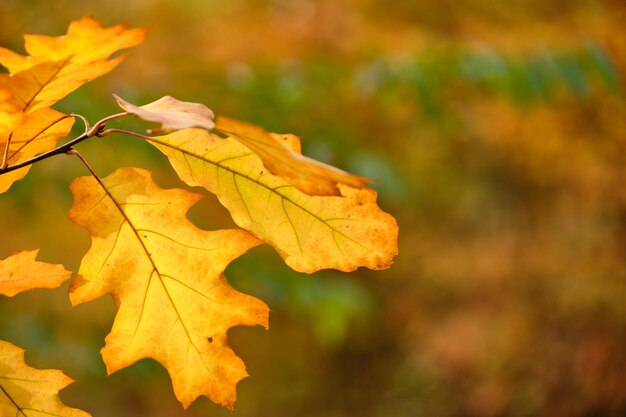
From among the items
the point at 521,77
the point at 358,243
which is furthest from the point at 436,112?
the point at 358,243

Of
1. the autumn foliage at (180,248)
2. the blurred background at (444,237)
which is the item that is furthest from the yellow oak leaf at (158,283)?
the blurred background at (444,237)

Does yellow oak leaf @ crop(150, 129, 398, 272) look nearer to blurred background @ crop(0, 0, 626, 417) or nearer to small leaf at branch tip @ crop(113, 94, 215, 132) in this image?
small leaf at branch tip @ crop(113, 94, 215, 132)

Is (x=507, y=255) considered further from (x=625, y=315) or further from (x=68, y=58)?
(x=68, y=58)

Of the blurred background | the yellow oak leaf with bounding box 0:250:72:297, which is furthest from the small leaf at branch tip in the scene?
the blurred background

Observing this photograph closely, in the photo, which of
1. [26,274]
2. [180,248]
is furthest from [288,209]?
[26,274]

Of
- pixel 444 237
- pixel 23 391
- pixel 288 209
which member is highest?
pixel 288 209

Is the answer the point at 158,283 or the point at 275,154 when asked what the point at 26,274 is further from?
the point at 275,154
